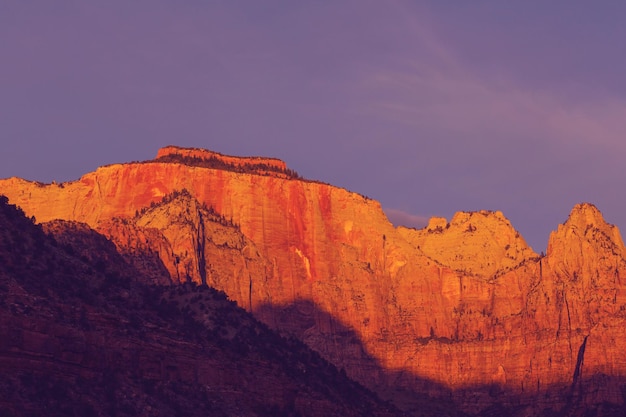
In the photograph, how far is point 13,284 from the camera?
639 feet

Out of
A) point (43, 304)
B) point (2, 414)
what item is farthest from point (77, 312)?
point (2, 414)

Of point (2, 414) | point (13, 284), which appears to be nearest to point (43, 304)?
point (13, 284)

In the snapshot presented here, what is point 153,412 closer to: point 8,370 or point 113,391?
point 113,391

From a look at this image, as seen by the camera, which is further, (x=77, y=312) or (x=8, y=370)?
(x=77, y=312)

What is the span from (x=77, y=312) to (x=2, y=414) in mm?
22959

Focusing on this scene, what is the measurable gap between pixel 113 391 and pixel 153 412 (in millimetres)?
3808

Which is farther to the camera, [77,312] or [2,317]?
[77,312]

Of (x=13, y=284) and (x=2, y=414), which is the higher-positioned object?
(x=13, y=284)

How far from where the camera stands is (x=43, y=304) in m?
196

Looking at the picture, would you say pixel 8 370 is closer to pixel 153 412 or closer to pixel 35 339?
pixel 35 339

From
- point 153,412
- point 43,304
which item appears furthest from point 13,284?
point 153,412

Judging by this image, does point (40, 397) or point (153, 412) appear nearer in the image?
point (40, 397)

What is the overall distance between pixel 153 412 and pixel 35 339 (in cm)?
1378

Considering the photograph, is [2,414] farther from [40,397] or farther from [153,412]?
[153,412]
